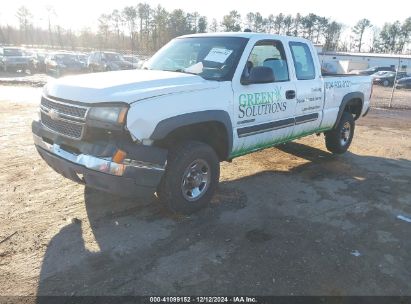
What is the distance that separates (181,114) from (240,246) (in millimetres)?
1435

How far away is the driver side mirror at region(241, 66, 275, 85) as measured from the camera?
4.60m

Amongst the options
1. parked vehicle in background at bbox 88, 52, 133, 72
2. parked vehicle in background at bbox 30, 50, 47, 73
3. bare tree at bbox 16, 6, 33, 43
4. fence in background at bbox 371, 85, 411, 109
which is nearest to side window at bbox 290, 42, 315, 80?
fence in background at bbox 371, 85, 411, 109

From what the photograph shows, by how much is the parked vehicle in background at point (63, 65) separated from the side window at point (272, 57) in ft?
74.7

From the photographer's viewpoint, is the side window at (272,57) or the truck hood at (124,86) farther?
the side window at (272,57)

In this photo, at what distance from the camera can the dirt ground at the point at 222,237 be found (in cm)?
325

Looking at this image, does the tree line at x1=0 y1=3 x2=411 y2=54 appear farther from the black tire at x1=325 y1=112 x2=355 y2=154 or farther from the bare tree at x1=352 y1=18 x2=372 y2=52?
the black tire at x1=325 y1=112 x2=355 y2=154

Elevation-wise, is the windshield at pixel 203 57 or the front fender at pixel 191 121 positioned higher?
the windshield at pixel 203 57

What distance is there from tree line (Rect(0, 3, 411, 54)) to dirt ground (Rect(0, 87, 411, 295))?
65.3 m

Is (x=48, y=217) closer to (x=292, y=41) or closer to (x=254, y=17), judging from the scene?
(x=292, y=41)

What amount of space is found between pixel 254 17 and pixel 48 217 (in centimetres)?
9453

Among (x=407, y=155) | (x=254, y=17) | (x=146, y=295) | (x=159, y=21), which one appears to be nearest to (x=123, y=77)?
(x=146, y=295)

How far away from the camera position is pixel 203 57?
4930 millimetres

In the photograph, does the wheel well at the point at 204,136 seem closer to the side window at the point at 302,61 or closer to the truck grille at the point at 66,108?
the truck grille at the point at 66,108


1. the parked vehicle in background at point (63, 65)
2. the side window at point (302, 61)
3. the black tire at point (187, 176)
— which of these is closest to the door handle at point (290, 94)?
the side window at point (302, 61)
